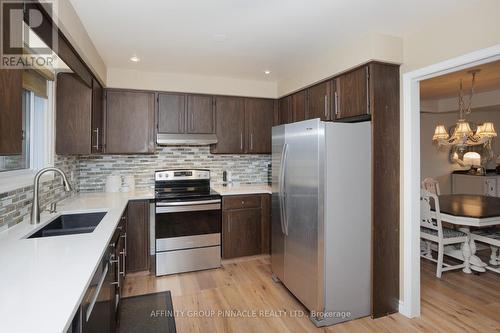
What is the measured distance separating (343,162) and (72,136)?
7.99 ft

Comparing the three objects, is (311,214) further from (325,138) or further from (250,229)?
(250,229)

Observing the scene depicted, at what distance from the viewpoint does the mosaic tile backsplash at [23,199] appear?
169 centimetres

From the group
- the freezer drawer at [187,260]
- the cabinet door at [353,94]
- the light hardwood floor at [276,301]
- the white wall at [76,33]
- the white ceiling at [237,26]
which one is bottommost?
the light hardwood floor at [276,301]

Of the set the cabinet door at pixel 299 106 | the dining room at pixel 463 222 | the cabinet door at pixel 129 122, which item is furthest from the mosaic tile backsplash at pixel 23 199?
the dining room at pixel 463 222

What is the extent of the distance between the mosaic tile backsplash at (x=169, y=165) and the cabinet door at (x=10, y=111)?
8.14ft

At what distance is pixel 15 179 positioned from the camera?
1872 millimetres

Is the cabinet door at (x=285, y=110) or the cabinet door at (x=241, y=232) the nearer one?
the cabinet door at (x=241, y=232)

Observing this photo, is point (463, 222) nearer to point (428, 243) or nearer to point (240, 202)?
point (428, 243)

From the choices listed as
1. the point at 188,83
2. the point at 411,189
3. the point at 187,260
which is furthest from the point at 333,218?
the point at 188,83

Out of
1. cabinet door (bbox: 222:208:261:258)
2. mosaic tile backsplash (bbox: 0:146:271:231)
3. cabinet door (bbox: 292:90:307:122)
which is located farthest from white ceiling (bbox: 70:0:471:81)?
cabinet door (bbox: 222:208:261:258)

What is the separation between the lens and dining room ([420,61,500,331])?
2723 mm

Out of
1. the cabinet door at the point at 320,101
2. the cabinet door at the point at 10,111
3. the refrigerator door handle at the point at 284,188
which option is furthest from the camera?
the cabinet door at the point at 320,101

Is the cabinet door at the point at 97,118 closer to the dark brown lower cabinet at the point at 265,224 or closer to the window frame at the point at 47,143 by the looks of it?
the window frame at the point at 47,143

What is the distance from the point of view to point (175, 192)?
3623mm
